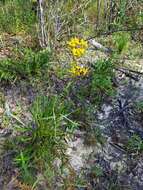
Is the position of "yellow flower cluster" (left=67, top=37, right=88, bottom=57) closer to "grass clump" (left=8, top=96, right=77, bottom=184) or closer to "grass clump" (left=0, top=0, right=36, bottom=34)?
"grass clump" (left=8, top=96, right=77, bottom=184)

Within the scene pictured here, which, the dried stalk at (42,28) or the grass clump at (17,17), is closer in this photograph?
the dried stalk at (42,28)

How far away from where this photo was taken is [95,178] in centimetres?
318

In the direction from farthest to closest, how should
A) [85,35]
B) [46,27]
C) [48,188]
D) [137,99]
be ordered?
[85,35] < [46,27] < [137,99] < [48,188]

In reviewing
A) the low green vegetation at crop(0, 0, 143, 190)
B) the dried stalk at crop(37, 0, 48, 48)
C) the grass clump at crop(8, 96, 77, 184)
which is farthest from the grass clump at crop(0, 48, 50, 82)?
the grass clump at crop(8, 96, 77, 184)

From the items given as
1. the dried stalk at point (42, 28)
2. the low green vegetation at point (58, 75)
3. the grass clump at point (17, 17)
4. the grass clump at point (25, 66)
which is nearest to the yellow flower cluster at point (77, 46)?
the low green vegetation at point (58, 75)

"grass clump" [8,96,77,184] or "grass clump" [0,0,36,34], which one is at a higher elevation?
"grass clump" [0,0,36,34]

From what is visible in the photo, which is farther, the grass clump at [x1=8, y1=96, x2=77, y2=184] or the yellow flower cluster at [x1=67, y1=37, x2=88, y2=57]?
the yellow flower cluster at [x1=67, y1=37, x2=88, y2=57]

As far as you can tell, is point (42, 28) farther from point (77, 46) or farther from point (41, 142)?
point (41, 142)

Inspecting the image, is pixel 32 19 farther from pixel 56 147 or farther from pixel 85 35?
pixel 56 147

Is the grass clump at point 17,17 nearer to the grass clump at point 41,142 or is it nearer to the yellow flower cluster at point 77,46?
the yellow flower cluster at point 77,46

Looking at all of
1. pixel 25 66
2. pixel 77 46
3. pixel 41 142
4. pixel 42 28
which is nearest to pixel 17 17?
pixel 42 28

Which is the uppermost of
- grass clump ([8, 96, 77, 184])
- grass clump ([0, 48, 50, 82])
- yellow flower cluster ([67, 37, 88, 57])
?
yellow flower cluster ([67, 37, 88, 57])

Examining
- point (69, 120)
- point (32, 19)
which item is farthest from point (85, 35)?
point (69, 120)

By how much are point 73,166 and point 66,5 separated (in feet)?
6.94
